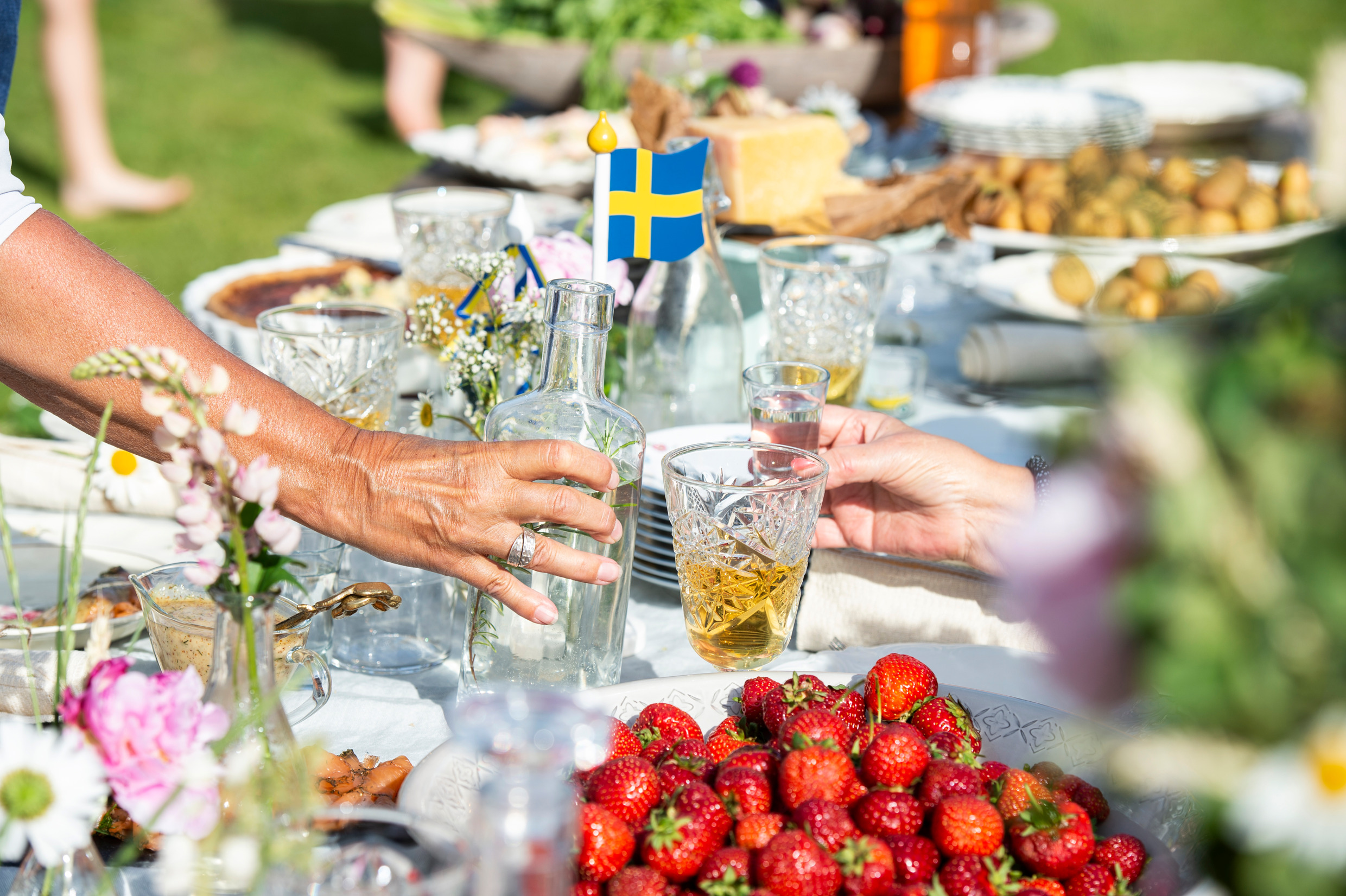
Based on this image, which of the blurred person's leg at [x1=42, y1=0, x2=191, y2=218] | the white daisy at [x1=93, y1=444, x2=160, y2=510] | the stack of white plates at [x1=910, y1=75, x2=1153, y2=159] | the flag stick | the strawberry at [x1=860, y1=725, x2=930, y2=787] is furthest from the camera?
the blurred person's leg at [x1=42, y1=0, x2=191, y2=218]

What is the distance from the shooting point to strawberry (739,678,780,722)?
1021 millimetres

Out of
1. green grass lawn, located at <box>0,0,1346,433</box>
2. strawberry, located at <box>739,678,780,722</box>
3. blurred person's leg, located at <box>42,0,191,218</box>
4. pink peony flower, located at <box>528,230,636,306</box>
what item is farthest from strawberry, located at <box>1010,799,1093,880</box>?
blurred person's leg, located at <box>42,0,191,218</box>

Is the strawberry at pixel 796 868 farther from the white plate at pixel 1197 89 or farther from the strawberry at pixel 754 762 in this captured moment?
the white plate at pixel 1197 89

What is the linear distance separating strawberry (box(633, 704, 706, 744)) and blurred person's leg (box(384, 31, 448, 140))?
460 centimetres

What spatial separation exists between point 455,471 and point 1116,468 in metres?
0.74

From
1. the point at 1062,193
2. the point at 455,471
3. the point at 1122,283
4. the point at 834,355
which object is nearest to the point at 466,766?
the point at 455,471

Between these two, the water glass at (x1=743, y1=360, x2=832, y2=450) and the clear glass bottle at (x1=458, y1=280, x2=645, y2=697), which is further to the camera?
the water glass at (x1=743, y1=360, x2=832, y2=450)

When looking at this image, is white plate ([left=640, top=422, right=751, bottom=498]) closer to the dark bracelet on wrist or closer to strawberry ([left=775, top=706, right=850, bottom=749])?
the dark bracelet on wrist

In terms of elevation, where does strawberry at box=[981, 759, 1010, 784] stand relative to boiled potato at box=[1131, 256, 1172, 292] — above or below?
below

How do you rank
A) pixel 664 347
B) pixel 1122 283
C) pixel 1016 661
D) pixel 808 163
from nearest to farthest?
1. pixel 1016 661
2. pixel 664 347
3. pixel 1122 283
4. pixel 808 163

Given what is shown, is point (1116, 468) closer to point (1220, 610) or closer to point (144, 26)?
point (1220, 610)

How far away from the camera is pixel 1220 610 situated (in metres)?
0.41

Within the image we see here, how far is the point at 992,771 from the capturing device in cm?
93

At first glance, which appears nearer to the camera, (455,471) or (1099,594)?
(1099,594)
